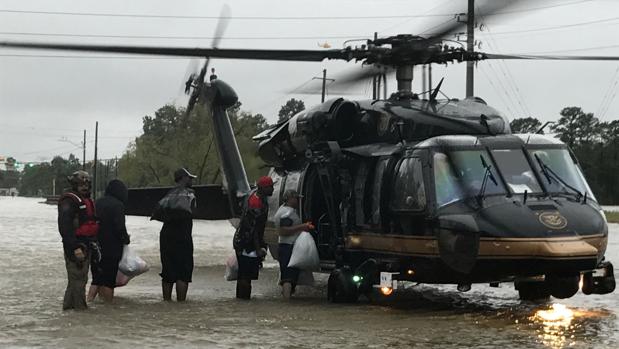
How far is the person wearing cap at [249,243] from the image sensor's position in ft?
36.2

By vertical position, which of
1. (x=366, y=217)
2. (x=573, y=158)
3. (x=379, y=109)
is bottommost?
(x=366, y=217)

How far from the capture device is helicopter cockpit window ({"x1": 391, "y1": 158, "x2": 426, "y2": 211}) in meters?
9.80

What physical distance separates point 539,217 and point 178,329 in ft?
13.1

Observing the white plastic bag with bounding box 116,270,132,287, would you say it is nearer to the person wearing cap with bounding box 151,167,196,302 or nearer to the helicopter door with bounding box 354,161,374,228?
the person wearing cap with bounding box 151,167,196,302

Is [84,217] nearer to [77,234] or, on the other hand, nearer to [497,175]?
[77,234]

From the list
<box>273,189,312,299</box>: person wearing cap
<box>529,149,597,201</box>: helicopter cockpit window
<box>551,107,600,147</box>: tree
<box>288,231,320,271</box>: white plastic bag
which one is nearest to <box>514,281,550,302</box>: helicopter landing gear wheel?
<box>529,149,597,201</box>: helicopter cockpit window

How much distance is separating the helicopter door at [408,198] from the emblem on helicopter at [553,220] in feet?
4.53

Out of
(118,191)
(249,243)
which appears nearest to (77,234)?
(118,191)

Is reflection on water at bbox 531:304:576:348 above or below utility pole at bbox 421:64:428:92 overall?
below

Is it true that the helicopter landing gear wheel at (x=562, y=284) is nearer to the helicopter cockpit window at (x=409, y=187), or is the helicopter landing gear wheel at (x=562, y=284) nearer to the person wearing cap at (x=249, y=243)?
the helicopter cockpit window at (x=409, y=187)

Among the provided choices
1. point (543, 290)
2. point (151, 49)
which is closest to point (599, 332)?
point (543, 290)

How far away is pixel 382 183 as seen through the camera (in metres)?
10.5

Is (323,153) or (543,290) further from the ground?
(323,153)

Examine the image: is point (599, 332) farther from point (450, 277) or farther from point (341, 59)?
point (341, 59)
